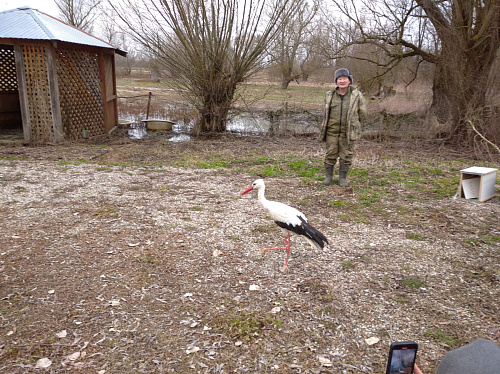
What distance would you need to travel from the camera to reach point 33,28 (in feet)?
33.4

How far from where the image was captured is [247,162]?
9.23m

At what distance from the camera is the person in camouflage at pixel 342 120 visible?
6512mm

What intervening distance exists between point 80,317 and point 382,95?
15.9 metres

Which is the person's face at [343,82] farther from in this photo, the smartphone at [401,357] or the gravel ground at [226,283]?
the smartphone at [401,357]

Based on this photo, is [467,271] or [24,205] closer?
[467,271]

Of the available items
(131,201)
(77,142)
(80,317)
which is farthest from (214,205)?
(77,142)

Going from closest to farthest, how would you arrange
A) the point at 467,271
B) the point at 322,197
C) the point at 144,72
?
1. the point at 467,271
2. the point at 322,197
3. the point at 144,72

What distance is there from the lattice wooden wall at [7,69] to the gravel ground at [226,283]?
8.60 metres

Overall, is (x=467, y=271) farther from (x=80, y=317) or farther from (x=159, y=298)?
(x=80, y=317)

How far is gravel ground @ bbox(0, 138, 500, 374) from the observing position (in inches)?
115

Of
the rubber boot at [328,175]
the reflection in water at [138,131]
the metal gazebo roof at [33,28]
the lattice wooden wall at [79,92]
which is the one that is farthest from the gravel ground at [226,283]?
the reflection in water at [138,131]

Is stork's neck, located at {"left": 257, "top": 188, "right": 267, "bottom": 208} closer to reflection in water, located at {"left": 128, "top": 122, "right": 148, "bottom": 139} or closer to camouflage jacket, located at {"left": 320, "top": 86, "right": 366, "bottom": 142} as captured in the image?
camouflage jacket, located at {"left": 320, "top": 86, "right": 366, "bottom": 142}

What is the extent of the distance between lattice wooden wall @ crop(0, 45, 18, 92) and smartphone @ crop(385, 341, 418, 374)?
14993 mm

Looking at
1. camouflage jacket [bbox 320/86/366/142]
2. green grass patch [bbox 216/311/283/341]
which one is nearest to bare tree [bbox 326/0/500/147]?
camouflage jacket [bbox 320/86/366/142]
